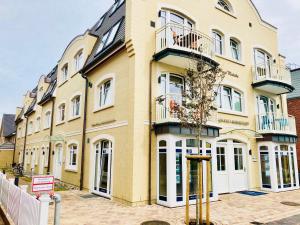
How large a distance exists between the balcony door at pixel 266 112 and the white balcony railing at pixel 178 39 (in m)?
5.73

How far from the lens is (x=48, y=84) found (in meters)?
24.4

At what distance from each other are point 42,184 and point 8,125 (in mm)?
48068

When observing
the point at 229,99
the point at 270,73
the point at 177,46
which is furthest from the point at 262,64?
the point at 177,46

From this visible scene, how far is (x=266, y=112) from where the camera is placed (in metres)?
15.5

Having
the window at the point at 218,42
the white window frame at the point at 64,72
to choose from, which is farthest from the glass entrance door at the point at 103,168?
the white window frame at the point at 64,72

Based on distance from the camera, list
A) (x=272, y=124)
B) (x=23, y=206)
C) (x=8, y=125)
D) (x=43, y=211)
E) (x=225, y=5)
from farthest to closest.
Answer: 1. (x=8, y=125)
2. (x=225, y=5)
3. (x=272, y=124)
4. (x=23, y=206)
5. (x=43, y=211)

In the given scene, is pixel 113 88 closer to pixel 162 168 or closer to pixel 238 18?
pixel 162 168

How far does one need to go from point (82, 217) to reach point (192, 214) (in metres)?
3.62

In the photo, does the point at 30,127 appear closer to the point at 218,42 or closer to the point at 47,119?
the point at 47,119

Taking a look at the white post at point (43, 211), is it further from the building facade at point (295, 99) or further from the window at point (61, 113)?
the building facade at point (295, 99)

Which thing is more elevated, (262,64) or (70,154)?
(262,64)

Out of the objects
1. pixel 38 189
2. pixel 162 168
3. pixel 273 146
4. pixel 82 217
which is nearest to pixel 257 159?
pixel 273 146

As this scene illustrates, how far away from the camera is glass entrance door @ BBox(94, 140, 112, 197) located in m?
11.4

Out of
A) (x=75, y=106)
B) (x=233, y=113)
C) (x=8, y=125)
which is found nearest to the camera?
(x=233, y=113)
